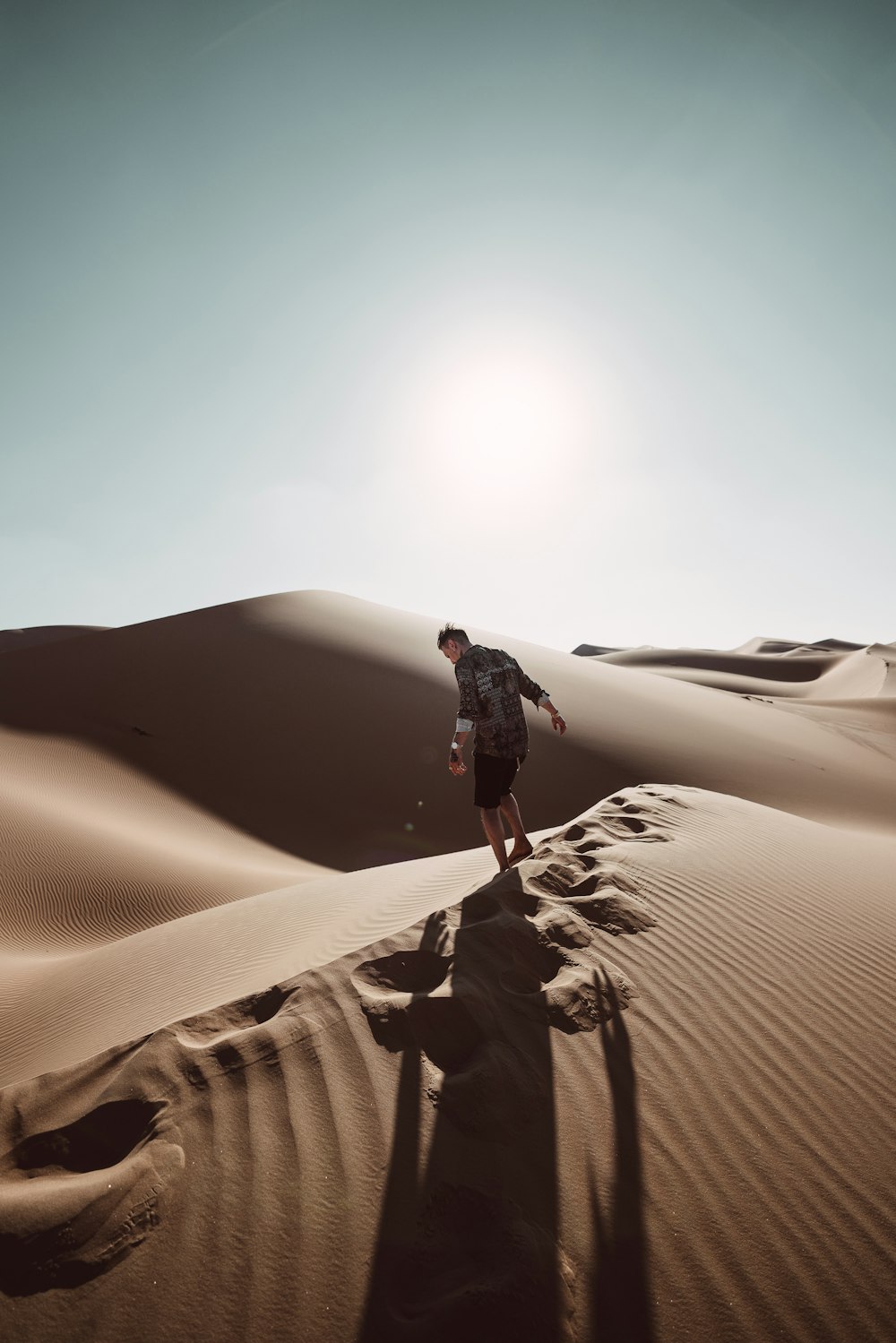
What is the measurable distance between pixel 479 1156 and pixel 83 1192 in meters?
1.13

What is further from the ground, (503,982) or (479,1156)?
(503,982)

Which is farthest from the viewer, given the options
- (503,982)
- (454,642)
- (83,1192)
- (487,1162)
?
(454,642)

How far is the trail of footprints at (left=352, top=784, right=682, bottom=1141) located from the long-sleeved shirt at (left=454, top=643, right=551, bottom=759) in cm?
92

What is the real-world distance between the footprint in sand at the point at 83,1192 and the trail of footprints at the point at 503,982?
2.63 ft

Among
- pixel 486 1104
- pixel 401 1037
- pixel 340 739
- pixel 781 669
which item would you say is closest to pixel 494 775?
pixel 401 1037

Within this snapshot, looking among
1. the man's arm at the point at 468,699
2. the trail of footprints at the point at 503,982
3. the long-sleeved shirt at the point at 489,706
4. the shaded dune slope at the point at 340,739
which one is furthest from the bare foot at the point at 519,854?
the shaded dune slope at the point at 340,739

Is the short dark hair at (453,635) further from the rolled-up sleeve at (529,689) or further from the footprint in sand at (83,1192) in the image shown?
the footprint in sand at (83,1192)

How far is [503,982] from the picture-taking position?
263cm

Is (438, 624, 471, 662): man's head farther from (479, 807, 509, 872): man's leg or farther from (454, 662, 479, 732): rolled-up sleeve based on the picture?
(479, 807, 509, 872): man's leg

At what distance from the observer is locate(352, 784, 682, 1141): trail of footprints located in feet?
6.95

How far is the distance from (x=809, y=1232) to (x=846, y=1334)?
0.80 ft

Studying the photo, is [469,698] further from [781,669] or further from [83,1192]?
[781,669]

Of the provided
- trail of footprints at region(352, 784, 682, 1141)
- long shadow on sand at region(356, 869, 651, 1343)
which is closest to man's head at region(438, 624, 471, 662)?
trail of footprints at region(352, 784, 682, 1141)

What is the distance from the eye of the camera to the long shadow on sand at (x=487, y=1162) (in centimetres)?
150
